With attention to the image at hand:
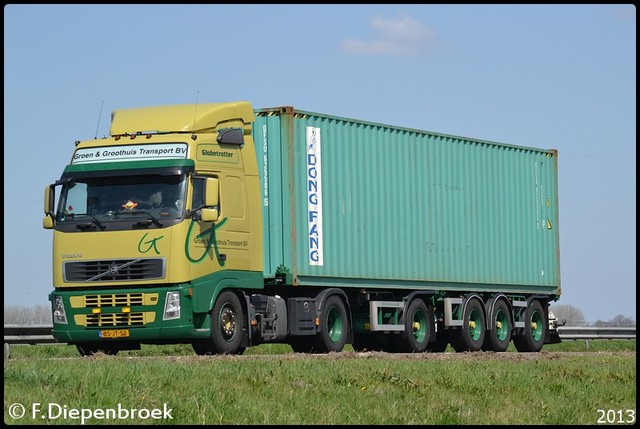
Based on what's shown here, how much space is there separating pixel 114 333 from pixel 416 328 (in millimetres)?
7981

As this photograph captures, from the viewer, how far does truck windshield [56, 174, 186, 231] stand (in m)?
21.2

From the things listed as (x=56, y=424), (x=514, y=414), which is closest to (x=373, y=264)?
(x=514, y=414)

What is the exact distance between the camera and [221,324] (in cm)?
2228

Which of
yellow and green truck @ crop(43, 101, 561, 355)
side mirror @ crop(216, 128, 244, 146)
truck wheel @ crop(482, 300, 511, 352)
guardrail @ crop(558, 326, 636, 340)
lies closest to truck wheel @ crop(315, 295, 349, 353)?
yellow and green truck @ crop(43, 101, 561, 355)

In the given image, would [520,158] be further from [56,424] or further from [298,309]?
[56,424]

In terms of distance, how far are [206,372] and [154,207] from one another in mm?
4996

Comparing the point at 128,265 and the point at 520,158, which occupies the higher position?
the point at 520,158

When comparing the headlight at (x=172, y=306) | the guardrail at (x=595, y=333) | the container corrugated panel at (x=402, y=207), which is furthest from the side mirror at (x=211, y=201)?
the guardrail at (x=595, y=333)

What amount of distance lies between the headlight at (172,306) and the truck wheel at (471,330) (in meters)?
8.71

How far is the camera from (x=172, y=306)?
21.4 meters

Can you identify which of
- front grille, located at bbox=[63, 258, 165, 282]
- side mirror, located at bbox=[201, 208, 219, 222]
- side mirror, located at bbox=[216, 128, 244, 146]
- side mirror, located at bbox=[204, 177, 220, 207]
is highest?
side mirror, located at bbox=[216, 128, 244, 146]

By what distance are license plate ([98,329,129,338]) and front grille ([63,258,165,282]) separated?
0.76 meters

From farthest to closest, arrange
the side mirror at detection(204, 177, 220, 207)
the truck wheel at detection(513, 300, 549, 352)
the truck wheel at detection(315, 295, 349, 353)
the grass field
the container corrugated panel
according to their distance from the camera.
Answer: the truck wheel at detection(513, 300, 549, 352)
the truck wheel at detection(315, 295, 349, 353)
the container corrugated panel
the side mirror at detection(204, 177, 220, 207)
the grass field

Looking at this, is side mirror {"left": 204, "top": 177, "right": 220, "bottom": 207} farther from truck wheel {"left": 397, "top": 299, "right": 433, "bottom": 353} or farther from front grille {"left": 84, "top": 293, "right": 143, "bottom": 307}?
truck wheel {"left": 397, "top": 299, "right": 433, "bottom": 353}
